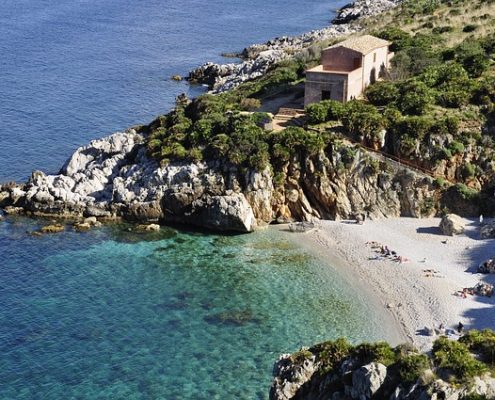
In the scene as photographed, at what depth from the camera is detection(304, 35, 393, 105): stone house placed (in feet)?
220

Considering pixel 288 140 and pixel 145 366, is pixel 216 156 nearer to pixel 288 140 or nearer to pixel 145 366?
pixel 288 140

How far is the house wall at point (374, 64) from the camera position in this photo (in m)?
70.7

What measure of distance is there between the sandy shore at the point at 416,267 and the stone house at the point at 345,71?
15.9 m

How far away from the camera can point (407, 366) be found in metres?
26.5

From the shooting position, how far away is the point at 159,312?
46.0 meters

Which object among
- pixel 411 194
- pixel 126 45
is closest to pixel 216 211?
pixel 411 194

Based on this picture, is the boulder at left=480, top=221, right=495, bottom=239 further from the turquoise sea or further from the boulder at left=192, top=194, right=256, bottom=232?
the boulder at left=192, top=194, right=256, bottom=232

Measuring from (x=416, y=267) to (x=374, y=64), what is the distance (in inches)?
1198

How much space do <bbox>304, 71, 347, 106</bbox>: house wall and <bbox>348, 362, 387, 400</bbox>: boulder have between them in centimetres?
4334

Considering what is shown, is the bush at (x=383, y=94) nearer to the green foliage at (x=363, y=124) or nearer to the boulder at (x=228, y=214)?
the green foliage at (x=363, y=124)

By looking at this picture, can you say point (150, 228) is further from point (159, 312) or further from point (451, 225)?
point (451, 225)

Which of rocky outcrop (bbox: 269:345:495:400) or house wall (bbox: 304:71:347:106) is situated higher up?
house wall (bbox: 304:71:347:106)

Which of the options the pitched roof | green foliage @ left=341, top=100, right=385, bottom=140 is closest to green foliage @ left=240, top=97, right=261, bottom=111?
the pitched roof

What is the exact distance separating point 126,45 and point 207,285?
92.5m
